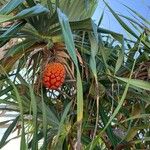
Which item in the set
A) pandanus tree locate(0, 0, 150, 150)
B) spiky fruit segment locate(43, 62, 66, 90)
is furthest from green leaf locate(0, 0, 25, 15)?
spiky fruit segment locate(43, 62, 66, 90)

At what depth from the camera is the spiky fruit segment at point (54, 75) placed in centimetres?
76

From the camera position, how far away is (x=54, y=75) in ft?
2.48

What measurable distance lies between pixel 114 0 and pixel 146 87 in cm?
23

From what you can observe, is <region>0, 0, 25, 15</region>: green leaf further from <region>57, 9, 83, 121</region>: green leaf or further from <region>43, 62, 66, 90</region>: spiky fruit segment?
<region>43, 62, 66, 90</region>: spiky fruit segment

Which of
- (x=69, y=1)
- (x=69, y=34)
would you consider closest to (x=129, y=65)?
(x=69, y=1)

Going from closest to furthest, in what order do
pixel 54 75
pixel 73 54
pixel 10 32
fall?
pixel 73 54, pixel 10 32, pixel 54 75

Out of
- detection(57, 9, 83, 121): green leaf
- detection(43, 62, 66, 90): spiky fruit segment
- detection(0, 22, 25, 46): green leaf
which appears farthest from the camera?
detection(43, 62, 66, 90): spiky fruit segment

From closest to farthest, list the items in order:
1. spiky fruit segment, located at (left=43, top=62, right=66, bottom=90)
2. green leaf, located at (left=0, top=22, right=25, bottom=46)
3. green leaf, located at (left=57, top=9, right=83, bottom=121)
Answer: green leaf, located at (left=57, top=9, right=83, bottom=121)
green leaf, located at (left=0, top=22, right=25, bottom=46)
spiky fruit segment, located at (left=43, top=62, right=66, bottom=90)

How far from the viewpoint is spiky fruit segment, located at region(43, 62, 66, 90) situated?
759 millimetres

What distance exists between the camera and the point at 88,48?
2.69 ft

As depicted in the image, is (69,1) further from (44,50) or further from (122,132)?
(122,132)

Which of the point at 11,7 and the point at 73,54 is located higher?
the point at 11,7

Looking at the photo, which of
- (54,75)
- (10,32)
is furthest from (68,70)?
(10,32)

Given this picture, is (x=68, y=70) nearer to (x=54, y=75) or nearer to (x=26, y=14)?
(x=54, y=75)
